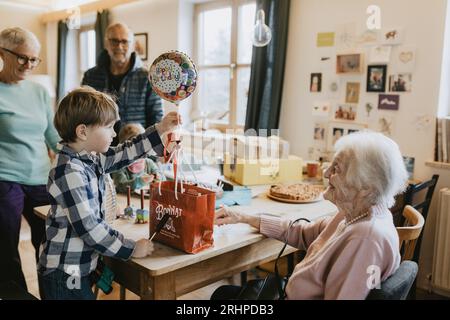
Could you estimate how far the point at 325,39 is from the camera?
336 cm

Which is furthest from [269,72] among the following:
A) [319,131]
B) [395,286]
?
[395,286]

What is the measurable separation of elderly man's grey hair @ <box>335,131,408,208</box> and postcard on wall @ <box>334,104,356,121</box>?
1999 millimetres

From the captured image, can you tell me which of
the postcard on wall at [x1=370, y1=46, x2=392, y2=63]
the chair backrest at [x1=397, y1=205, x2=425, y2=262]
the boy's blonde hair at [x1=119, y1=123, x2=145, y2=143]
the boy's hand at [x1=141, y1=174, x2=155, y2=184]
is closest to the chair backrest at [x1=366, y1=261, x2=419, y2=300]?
the chair backrest at [x1=397, y1=205, x2=425, y2=262]

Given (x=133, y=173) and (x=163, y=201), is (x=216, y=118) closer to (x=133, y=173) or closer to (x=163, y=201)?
(x=133, y=173)

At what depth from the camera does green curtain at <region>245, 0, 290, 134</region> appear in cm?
360

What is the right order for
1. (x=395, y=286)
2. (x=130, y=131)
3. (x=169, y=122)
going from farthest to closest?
1. (x=130, y=131)
2. (x=169, y=122)
3. (x=395, y=286)

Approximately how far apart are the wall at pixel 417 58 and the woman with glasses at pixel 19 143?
6.58 feet

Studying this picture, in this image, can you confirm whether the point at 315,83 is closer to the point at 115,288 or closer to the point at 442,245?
the point at 442,245

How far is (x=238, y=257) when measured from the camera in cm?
168

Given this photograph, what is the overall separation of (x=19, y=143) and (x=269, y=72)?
2161 mm

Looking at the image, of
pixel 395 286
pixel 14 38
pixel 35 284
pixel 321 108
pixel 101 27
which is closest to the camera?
pixel 395 286

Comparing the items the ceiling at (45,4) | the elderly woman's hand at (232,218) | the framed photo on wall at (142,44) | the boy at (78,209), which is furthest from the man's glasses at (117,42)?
the ceiling at (45,4)

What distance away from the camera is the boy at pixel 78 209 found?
1.36 m
